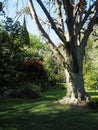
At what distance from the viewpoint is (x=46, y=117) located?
520 inches

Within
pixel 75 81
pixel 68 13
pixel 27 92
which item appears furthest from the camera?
pixel 27 92

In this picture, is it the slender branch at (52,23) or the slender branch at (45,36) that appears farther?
the slender branch at (45,36)

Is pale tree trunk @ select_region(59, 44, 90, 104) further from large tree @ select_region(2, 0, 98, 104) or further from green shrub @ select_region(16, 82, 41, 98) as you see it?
green shrub @ select_region(16, 82, 41, 98)

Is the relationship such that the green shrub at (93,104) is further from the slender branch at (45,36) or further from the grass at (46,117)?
the slender branch at (45,36)

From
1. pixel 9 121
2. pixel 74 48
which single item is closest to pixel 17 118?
pixel 9 121


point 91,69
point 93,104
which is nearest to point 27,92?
point 93,104

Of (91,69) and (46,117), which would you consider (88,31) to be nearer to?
(46,117)

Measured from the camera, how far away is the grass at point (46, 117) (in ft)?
37.8

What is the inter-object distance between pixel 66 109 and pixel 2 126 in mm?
4143

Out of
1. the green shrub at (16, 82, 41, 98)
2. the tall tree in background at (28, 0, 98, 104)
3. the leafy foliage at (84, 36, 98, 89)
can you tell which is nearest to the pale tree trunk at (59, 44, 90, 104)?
the tall tree in background at (28, 0, 98, 104)

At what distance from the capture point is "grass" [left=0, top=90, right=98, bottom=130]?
11.5 m

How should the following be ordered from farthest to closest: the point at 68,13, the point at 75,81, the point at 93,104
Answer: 1. the point at 75,81
2. the point at 68,13
3. the point at 93,104

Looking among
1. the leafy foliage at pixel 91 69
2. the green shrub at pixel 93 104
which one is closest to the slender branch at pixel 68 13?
the green shrub at pixel 93 104

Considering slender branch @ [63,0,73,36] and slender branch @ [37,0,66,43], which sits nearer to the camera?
slender branch @ [63,0,73,36]
